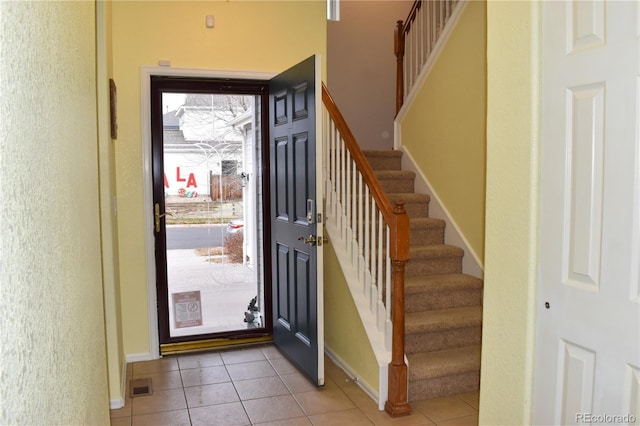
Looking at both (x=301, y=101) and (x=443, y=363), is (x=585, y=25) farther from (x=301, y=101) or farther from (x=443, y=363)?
(x=443, y=363)

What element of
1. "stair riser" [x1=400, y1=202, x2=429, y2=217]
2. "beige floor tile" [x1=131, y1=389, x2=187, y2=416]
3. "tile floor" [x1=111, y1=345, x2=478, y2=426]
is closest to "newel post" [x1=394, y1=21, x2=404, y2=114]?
"stair riser" [x1=400, y1=202, x2=429, y2=217]

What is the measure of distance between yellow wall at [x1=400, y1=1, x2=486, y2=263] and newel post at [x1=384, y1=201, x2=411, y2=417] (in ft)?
4.01

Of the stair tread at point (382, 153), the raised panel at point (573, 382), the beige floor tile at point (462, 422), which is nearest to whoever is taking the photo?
the raised panel at point (573, 382)

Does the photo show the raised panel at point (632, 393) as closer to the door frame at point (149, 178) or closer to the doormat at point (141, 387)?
the doormat at point (141, 387)

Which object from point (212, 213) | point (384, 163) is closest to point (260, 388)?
point (212, 213)

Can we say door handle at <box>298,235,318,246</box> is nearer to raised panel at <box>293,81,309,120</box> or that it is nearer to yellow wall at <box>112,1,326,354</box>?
raised panel at <box>293,81,309,120</box>

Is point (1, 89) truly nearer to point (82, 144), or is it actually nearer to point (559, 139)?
point (82, 144)

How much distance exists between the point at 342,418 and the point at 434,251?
5.32ft

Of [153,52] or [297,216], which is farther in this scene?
[153,52]

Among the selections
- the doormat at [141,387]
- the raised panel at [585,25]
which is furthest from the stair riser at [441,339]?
the raised panel at [585,25]

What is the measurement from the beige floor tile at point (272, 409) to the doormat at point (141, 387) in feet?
2.30

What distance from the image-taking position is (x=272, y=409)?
325 centimetres

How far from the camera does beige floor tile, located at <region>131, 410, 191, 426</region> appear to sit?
10.1 feet

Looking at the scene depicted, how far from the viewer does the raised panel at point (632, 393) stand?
59.1 inches
